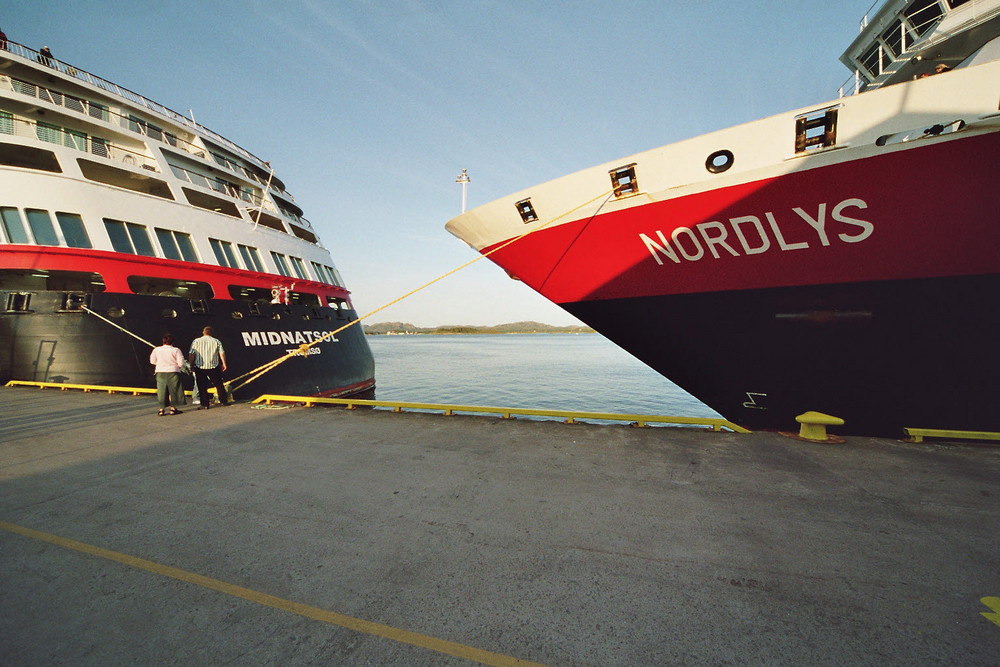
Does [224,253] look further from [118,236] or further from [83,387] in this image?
[83,387]

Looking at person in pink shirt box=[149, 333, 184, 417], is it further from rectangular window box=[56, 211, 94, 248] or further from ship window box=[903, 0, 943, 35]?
ship window box=[903, 0, 943, 35]

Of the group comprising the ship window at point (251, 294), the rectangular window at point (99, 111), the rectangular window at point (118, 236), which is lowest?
the ship window at point (251, 294)

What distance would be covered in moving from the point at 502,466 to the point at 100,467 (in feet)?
15.0

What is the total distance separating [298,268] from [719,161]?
1515 cm

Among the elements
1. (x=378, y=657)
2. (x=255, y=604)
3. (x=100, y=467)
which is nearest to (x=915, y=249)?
(x=378, y=657)

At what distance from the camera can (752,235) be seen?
4.98 metres

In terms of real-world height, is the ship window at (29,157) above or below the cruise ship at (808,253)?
above

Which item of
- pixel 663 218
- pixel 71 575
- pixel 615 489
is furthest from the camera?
pixel 663 218

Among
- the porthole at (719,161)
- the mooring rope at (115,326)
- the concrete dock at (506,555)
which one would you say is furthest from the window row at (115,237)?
the porthole at (719,161)

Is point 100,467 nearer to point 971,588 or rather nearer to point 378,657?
point 378,657

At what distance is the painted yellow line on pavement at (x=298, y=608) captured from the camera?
5.98 ft

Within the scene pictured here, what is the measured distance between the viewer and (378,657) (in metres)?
1.80

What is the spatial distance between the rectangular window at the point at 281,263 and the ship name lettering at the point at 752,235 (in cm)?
1350

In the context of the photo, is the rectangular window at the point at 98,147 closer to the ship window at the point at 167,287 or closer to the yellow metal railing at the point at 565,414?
the ship window at the point at 167,287
